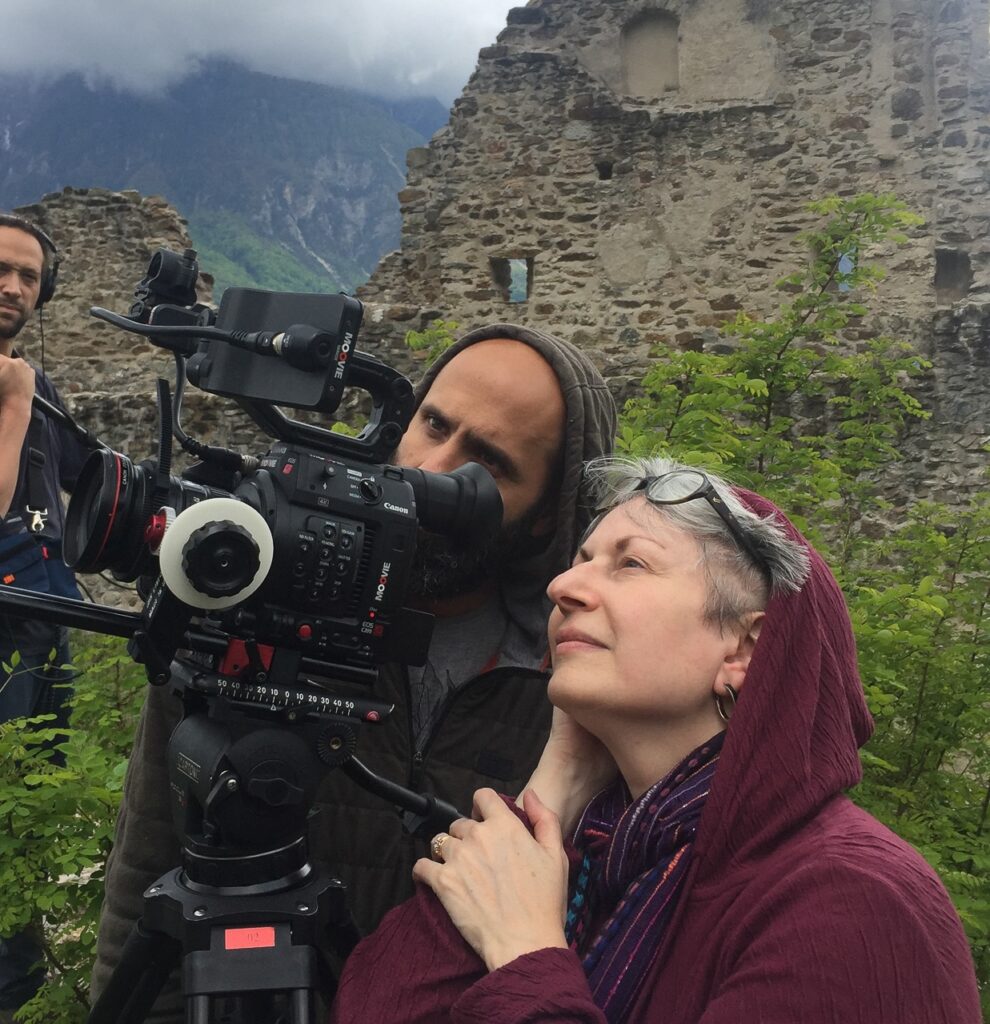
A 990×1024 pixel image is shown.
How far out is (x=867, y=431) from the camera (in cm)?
445

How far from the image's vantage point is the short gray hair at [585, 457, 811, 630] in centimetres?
135

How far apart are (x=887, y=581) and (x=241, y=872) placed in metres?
2.79

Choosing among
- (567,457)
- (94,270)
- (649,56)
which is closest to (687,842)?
(567,457)

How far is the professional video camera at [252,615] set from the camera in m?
1.28

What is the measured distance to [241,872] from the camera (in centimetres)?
134

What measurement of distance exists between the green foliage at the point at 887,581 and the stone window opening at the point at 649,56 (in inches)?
275

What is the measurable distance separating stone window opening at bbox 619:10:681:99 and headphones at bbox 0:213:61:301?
28.0 feet

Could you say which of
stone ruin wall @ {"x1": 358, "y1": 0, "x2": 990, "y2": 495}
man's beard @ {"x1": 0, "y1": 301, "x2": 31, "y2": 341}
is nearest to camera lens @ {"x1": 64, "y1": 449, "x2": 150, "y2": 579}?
man's beard @ {"x1": 0, "y1": 301, "x2": 31, "y2": 341}

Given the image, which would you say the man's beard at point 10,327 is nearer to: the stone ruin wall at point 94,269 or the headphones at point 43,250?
the headphones at point 43,250

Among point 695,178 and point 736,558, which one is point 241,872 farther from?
point 695,178

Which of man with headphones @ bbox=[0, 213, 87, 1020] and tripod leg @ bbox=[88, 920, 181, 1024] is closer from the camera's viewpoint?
tripod leg @ bbox=[88, 920, 181, 1024]

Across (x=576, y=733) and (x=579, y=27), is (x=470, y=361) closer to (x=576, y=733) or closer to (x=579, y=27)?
(x=576, y=733)

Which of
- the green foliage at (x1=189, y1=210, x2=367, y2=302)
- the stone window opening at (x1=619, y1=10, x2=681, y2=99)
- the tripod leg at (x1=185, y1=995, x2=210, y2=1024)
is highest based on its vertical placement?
the stone window opening at (x1=619, y1=10, x2=681, y2=99)

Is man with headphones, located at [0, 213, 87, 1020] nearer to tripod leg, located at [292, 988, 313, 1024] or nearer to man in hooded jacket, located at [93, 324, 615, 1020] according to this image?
man in hooded jacket, located at [93, 324, 615, 1020]
